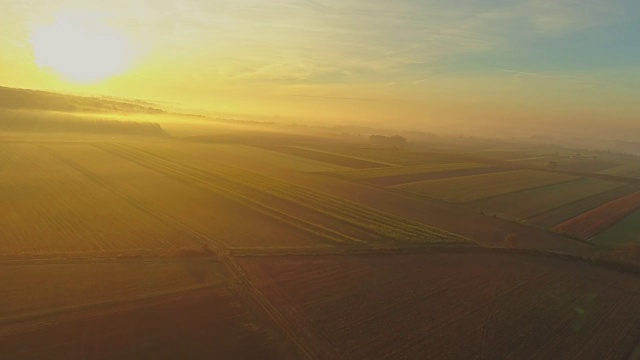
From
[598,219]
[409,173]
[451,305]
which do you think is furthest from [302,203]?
[598,219]

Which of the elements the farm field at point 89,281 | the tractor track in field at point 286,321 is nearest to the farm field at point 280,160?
the farm field at point 89,281

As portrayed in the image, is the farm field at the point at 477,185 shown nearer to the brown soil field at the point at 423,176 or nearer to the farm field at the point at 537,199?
the farm field at the point at 537,199

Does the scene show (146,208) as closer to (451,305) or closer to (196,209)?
(196,209)

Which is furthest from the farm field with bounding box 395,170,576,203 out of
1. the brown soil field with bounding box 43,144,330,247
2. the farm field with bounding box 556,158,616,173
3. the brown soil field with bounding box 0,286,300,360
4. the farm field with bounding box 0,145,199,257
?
the brown soil field with bounding box 0,286,300,360

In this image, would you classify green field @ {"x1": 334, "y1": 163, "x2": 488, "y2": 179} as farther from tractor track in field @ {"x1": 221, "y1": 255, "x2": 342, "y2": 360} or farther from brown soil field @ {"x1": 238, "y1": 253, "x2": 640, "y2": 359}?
tractor track in field @ {"x1": 221, "y1": 255, "x2": 342, "y2": 360}

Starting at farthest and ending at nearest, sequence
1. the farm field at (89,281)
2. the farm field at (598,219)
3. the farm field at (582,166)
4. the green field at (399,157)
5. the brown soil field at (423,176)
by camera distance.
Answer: the farm field at (582,166), the green field at (399,157), the brown soil field at (423,176), the farm field at (598,219), the farm field at (89,281)

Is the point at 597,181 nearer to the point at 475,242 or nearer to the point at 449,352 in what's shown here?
the point at 475,242
